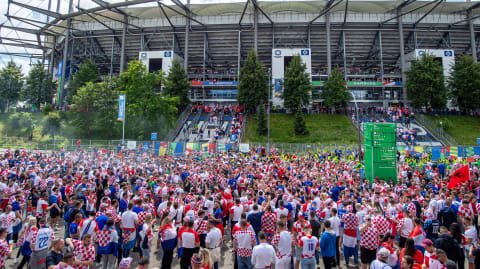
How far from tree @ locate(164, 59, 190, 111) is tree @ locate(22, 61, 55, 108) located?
1171 inches

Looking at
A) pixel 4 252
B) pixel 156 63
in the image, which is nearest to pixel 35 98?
pixel 156 63

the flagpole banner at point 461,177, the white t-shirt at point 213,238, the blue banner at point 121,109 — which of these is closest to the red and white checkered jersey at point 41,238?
the white t-shirt at point 213,238

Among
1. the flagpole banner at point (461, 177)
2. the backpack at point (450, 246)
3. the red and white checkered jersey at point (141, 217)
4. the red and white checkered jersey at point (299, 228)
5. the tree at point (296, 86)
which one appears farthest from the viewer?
the tree at point (296, 86)

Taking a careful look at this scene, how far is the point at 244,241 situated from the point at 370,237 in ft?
10.00

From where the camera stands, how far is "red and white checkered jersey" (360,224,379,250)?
6.27 metres

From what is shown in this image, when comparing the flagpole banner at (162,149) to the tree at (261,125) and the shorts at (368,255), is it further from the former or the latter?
the shorts at (368,255)

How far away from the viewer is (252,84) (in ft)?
135

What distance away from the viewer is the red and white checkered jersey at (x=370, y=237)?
6.27 metres

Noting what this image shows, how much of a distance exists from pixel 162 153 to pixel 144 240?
18.5 meters

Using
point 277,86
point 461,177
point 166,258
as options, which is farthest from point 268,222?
point 277,86

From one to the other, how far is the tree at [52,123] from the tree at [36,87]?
15.6 meters

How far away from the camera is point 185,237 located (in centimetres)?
596

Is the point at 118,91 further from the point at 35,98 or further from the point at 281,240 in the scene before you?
the point at 281,240

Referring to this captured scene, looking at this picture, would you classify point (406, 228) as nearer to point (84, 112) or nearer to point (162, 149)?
point (162, 149)
